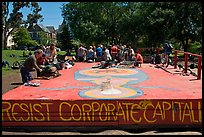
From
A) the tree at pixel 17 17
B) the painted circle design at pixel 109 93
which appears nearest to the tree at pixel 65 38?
the tree at pixel 17 17

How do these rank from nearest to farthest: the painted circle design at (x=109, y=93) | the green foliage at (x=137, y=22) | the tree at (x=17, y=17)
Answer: the painted circle design at (x=109, y=93), the green foliage at (x=137, y=22), the tree at (x=17, y=17)

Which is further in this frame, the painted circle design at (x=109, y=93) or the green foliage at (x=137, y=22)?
the green foliage at (x=137, y=22)

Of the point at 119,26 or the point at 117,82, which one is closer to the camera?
the point at 117,82

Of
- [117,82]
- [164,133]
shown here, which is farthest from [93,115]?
[117,82]

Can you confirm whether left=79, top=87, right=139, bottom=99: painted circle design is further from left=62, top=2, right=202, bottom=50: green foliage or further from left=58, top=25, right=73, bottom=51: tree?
left=58, top=25, right=73, bottom=51: tree

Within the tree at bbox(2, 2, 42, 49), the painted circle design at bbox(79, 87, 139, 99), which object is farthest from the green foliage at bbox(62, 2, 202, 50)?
the painted circle design at bbox(79, 87, 139, 99)

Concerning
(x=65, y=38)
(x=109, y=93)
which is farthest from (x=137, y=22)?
(x=109, y=93)

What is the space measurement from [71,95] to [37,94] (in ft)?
3.68

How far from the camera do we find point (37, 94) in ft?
28.7

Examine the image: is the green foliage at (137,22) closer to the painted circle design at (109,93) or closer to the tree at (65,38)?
the tree at (65,38)

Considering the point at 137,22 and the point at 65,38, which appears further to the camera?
the point at 65,38

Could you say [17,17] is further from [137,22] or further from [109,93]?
[109,93]

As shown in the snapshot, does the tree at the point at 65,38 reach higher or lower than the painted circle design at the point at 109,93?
higher

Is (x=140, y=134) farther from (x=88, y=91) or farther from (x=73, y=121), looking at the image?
(x=88, y=91)
